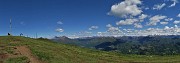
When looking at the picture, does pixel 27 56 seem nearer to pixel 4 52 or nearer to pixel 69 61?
pixel 4 52

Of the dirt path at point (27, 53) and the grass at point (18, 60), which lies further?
the dirt path at point (27, 53)

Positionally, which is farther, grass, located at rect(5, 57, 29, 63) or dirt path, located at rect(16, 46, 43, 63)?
dirt path, located at rect(16, 46, 43, 63)

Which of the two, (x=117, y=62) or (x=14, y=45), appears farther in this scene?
(x=14, y=45)

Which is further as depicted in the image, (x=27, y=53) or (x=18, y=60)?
(x=27, y=53)

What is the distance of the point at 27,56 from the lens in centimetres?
6081

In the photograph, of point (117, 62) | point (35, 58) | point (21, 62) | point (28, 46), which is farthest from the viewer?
point (28, 46)

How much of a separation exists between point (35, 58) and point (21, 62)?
5.09m

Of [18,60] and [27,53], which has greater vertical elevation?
[27,53]

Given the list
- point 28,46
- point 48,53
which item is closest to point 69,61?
point 48,53

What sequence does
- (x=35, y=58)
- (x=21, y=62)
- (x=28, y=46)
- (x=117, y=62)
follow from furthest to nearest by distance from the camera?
(x=28, y=46) → (x=117, y=62) → (x=35, y=58) → (x=21, y=62)

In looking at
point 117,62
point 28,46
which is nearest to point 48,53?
point 28,46

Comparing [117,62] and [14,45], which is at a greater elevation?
[14,45]

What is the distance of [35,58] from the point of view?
196 ft

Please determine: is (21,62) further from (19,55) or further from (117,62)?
(117,62)
